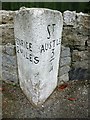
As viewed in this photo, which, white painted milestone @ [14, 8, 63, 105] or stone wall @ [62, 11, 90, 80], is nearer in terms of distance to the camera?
white painted milestone @ [14, 8, 63, 105]

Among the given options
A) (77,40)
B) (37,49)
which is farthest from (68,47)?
(37,49)

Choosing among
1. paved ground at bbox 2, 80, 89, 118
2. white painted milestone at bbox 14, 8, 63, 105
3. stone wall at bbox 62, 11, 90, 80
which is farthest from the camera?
stone wall at bbox 62, 11, 90, 80

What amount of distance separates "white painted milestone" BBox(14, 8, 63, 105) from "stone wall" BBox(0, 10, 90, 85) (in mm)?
171

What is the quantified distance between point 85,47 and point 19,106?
109cm

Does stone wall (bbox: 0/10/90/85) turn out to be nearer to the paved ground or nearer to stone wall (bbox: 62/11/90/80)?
stone wall (bbox: 62/11/90/80)

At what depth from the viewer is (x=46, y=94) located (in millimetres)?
3199

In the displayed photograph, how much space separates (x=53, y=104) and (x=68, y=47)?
28.5 inches

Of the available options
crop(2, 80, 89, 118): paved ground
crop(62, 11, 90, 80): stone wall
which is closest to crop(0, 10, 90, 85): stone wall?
crop(62, 11, 90, 80): stone wall

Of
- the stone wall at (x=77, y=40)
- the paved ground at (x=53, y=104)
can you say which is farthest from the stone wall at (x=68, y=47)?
the paved ground at (x=53, y=104)

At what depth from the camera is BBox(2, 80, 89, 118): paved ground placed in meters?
2.99

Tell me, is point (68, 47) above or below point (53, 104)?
above

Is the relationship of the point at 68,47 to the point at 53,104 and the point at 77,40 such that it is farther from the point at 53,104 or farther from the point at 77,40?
the point at 53,104

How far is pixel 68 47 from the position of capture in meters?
3.32

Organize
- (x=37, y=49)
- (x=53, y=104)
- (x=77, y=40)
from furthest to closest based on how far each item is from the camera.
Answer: (x=77, y=40) → (x=53, y=104) → (x=37, y=49)
